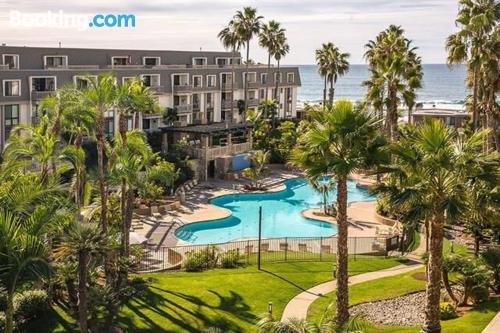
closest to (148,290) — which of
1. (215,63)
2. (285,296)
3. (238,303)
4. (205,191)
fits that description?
(238,303)

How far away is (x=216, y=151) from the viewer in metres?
60.4

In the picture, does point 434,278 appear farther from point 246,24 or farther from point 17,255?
point 246,24

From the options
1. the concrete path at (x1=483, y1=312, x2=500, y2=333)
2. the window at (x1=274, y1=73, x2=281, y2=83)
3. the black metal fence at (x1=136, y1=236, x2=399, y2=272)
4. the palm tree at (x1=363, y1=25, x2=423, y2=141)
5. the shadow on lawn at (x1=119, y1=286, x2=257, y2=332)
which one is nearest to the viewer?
the concrete path at (x1=483, y1=312, x2=500, y2=333)

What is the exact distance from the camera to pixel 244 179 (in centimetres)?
5984

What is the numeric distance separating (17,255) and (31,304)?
1059cm

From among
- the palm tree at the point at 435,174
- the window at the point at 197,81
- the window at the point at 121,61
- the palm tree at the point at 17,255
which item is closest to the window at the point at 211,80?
the window at the point at 197,81

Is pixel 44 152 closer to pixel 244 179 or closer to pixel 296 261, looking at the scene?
pixel 296 261

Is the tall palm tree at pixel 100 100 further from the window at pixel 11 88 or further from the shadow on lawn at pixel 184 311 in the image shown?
the window at pixel 11 88

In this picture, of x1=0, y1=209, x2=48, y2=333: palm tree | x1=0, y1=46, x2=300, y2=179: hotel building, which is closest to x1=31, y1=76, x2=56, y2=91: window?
x1=0, y1=46, x2=300, y2=179: hotel building

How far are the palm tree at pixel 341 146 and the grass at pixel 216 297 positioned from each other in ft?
20.4

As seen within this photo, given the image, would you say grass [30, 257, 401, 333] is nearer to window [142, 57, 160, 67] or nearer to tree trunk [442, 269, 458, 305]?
tree trunk [442, 269, 458, 305]

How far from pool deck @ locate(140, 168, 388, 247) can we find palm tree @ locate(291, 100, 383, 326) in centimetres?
1912

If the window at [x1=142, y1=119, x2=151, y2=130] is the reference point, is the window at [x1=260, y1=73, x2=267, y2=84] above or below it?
above

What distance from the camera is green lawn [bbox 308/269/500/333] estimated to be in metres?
22.3
